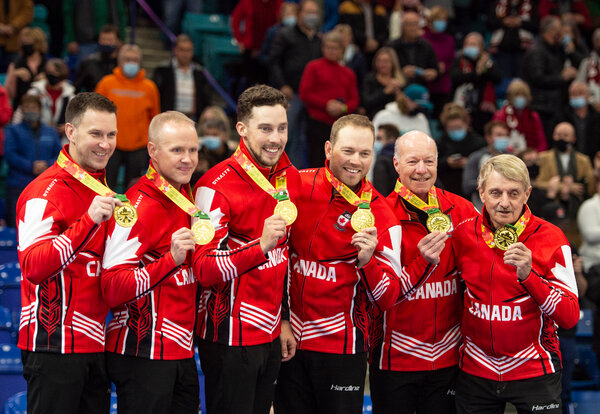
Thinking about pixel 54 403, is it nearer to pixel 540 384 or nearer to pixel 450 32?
pixel 540 384

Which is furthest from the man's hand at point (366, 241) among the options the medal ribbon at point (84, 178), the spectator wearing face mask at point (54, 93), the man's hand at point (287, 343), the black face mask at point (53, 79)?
the black face mask at point (53, 79)

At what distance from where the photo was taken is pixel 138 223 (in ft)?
14.3

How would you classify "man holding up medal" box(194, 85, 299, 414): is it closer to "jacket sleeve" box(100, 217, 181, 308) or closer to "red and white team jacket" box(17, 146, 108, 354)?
"jacket sleeve" box(100, 217, 181, 308)

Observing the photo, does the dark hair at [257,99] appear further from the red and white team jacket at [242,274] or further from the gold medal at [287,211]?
the gold medal at [287,211]

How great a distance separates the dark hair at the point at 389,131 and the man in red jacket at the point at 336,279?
3906mm

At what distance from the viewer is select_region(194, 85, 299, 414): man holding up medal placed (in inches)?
176

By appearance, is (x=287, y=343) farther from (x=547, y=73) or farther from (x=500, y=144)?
(x=547, y=73)

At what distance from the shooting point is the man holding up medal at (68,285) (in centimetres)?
424

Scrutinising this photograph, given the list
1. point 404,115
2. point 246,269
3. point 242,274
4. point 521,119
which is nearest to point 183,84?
point 404,115

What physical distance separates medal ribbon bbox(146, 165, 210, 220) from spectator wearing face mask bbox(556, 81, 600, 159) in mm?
7819

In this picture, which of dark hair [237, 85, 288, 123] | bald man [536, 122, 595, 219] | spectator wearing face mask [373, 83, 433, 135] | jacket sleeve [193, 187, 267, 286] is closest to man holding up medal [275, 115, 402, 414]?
dark hair [237, 85, 288, 123]

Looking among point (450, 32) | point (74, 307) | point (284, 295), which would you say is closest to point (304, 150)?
point (450, 32)

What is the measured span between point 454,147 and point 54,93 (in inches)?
177

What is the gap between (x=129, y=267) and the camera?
14.2ft
